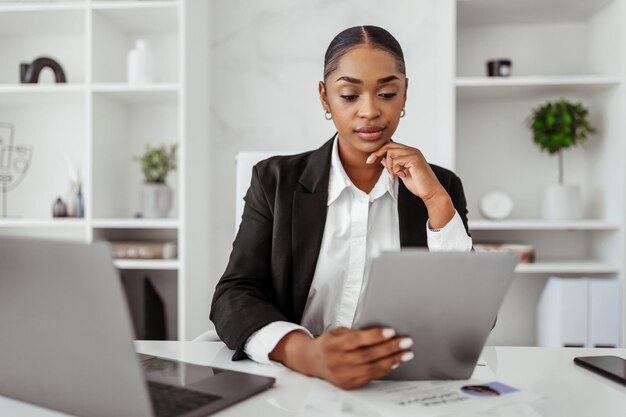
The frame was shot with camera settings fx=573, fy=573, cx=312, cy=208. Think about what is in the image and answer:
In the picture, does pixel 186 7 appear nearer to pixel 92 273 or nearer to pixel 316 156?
pixel 316 156

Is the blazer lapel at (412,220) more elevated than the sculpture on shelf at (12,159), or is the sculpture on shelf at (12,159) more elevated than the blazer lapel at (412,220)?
the sculpture on shelf at (12,159)

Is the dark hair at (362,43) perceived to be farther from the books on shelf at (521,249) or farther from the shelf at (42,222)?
the shelf at (42,222)

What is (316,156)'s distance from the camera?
1381 millimetres

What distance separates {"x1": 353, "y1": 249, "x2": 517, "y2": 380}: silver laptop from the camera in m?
0.69

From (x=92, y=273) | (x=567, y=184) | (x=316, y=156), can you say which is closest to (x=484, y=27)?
(x=567, y=184)

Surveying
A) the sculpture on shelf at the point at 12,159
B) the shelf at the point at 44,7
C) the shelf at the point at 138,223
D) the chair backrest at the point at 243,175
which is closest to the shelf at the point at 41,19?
the shelf at the point at 44,7

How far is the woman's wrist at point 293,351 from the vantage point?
0.87 m

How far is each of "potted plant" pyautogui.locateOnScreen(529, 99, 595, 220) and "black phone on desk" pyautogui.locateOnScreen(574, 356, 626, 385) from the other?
151 centimetres

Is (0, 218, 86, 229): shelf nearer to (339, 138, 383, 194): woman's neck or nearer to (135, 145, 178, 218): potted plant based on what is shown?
(135, 145, 178, 218): potted plant

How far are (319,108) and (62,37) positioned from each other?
51.4 inches

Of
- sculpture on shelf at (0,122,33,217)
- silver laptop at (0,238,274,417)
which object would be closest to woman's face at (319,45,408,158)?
silver laptop at (0,238,274,417)

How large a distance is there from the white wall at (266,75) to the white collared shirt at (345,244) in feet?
4.37

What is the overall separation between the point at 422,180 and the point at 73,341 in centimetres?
74

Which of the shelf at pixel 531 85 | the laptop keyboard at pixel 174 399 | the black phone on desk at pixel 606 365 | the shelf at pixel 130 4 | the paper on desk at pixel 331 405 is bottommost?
the paper on desk at pixel 331 405
